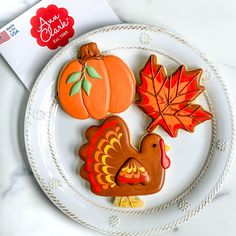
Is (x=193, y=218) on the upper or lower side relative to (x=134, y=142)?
lower

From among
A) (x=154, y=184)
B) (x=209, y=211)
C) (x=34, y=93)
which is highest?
(x=34, y=93)

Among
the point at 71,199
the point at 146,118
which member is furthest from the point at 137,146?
the point at 71,199

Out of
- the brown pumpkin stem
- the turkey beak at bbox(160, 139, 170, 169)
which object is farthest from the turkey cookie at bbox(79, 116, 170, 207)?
the brown pumpkin stem

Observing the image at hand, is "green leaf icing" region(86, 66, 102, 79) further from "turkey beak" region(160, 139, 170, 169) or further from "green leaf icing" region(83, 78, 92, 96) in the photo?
"turkey beak" region(160, 139, 170, 169)

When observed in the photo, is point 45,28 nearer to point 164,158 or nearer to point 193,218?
point 164,158

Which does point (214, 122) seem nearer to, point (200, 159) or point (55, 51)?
point (200, 159)

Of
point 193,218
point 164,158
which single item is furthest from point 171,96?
point 193,218
